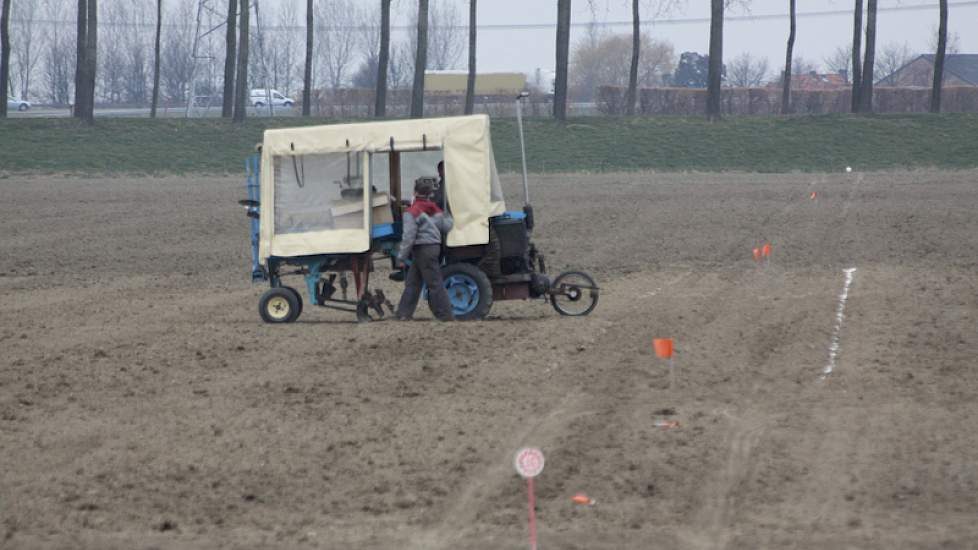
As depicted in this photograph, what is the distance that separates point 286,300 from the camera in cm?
1616

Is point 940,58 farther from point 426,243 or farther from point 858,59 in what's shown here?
point 426,243

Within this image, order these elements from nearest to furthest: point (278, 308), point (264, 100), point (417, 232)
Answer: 1. point (417, 232)
2. point (278, 308)
3. point (264, 100)

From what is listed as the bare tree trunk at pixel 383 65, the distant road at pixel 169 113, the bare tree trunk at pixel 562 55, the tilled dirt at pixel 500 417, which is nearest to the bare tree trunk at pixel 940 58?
the bare tree trunk at pixel 562 55

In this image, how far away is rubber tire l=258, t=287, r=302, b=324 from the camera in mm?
16141

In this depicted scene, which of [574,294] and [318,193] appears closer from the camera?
[318,193]

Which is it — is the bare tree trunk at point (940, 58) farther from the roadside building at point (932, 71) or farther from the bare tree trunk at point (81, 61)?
the roadside building at point (932, 71)

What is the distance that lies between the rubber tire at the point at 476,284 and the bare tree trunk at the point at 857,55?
4473 cm

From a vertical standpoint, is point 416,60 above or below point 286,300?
above

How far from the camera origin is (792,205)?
32.4 metres

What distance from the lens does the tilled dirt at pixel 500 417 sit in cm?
812

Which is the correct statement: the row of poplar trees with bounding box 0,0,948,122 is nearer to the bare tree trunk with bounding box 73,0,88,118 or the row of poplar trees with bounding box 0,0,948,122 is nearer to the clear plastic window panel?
the bare tree trunk with bounding box 73,0,88,118

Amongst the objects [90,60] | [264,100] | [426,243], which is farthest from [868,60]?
[264,100]

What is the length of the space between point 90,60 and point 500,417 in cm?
4646

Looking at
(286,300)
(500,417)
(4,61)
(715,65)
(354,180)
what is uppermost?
(715,65)
